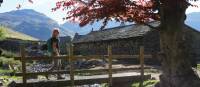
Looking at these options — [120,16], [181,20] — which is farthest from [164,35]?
[120,16]

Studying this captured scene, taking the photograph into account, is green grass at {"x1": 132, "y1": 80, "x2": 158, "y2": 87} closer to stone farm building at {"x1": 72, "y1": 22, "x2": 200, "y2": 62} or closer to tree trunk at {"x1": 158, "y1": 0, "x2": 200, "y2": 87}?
tree trunk at {"x1": 158, "y1": 0, "x2": 200, "y2": 87}

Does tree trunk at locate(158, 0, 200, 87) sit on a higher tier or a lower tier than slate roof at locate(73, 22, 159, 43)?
higher

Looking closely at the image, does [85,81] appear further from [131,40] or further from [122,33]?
[122,33]

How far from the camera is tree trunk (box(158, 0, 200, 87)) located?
1210cm

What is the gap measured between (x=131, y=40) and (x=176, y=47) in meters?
29.8

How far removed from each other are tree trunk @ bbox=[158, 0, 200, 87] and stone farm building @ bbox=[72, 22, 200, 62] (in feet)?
73.2

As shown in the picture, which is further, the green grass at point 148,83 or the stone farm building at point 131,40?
the stone farm building at point 131,40

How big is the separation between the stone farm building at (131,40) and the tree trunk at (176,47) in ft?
73.2

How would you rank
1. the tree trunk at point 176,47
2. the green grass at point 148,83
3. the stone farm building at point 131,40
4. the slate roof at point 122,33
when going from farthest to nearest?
the slate roof at point 122,33 < the stone farm building at point 131,40 < the green grass at point 148,83 < the tree trunk at point 176,47

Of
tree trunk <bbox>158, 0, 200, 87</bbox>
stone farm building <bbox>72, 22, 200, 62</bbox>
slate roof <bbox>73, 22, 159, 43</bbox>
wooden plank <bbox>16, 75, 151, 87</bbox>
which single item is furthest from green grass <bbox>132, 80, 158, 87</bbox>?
slate roof <bbox>73, 22, 159, 43</bbox>

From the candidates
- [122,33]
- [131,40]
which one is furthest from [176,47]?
[122,33]

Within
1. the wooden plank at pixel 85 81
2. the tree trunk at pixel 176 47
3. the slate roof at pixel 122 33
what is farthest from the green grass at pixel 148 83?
the slate roof at pixel 122 33

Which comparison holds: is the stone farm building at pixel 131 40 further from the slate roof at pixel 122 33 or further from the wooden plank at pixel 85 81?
the wooden plank at pixel 85 81

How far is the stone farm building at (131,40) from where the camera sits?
A: 4053 centimetres
